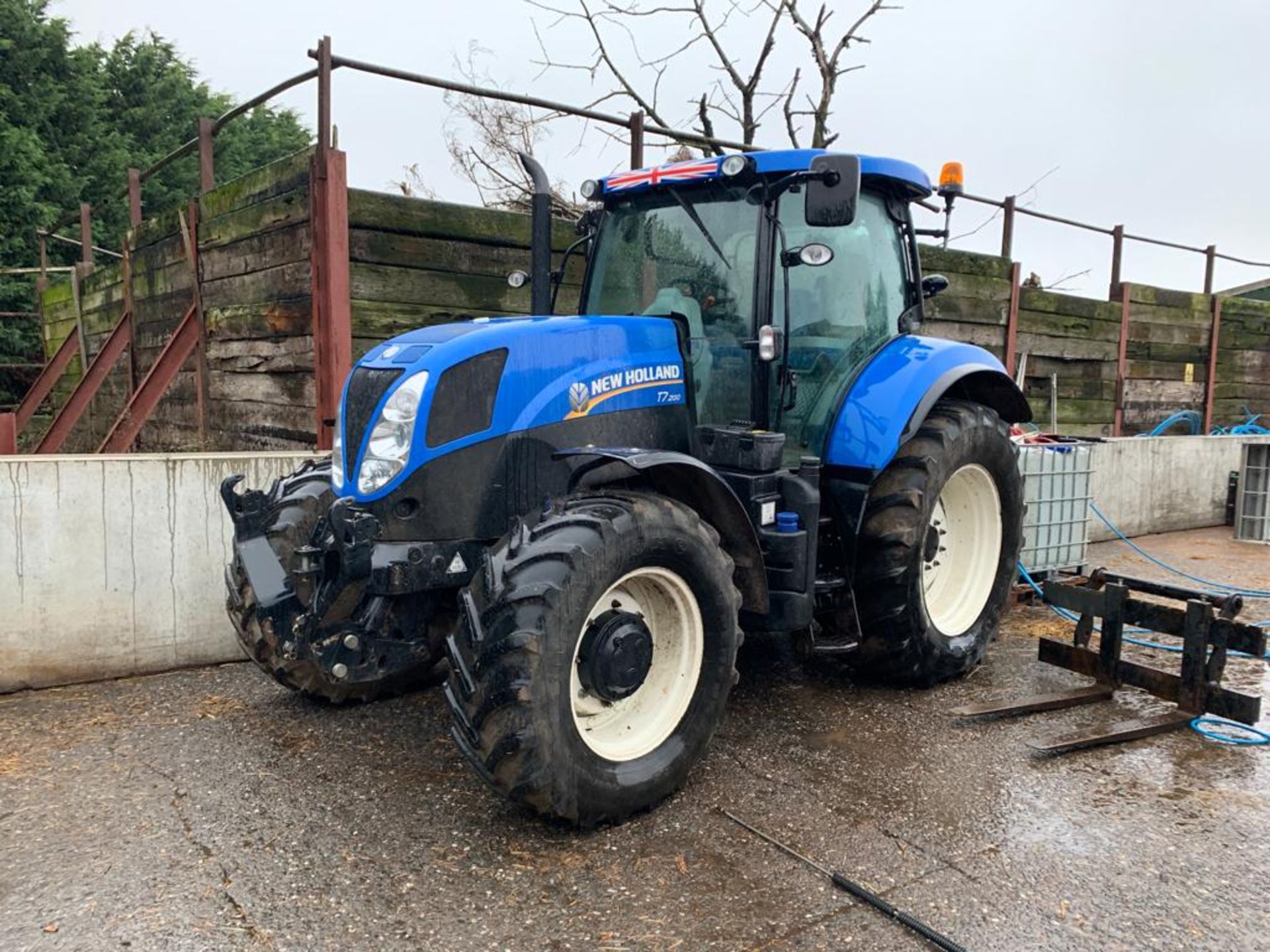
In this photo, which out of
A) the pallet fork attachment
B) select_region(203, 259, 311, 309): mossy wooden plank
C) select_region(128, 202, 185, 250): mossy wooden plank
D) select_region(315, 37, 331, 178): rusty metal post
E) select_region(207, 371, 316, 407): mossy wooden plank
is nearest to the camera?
the pallet fork attachment

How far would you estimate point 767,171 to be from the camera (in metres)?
3.84

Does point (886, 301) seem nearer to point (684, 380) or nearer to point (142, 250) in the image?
point (684, 380)

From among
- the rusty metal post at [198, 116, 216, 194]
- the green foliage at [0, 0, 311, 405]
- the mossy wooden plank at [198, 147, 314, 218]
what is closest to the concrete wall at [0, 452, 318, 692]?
the mossy wooden plank at [198, 147, 314, 218]

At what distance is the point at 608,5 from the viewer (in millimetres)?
10523

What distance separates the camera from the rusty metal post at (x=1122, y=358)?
10.0 m

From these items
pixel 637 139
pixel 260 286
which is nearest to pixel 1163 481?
pixel 637 139

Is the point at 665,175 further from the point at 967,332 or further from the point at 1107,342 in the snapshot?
the point at 1107,342

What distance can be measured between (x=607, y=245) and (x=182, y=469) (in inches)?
93.4

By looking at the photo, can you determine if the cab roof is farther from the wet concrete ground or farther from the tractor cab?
the wet concrete ground

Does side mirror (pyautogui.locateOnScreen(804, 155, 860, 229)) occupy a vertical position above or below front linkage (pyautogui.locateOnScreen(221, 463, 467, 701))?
above

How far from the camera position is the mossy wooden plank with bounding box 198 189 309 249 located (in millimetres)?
5301

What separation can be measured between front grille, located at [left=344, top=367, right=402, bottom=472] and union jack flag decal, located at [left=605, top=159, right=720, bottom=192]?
1.49 meters

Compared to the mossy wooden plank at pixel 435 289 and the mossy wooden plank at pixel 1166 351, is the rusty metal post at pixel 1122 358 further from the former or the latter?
the mossy wooden plank at pixel 435 289

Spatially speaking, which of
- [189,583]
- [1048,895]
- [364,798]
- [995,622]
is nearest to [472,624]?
[364,798]
